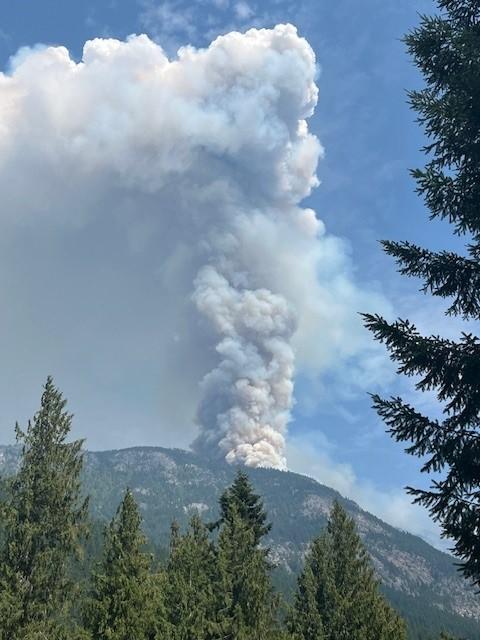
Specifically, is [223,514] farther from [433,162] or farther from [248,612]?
[433,162]

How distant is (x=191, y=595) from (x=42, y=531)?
8.21 meters

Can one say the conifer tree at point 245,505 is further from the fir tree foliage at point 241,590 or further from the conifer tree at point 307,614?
the conifer tree at point 307,614

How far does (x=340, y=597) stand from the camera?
32.8 meters

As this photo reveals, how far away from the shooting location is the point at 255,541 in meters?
33.1

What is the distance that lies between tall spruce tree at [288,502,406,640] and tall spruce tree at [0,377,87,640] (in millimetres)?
12504

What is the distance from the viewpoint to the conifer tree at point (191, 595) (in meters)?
25.9

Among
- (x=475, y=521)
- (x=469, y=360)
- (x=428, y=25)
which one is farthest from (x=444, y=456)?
(x=428, y=25)

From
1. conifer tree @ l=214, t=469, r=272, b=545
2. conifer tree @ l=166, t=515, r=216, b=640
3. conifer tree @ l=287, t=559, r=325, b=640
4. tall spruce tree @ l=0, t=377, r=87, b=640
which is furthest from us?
conifer tree @ l=214, t=469, r=272, b=545

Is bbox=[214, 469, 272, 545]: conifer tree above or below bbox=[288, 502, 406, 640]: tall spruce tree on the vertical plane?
above

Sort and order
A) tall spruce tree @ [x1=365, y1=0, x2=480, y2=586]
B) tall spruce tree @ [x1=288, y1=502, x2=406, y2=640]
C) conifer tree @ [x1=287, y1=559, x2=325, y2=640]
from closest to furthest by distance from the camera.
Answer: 1. tall spruce tree @ [x1=365, y1=0, x2=480, y2=586]
2. conifer tree @ [x1=287, y1=559, x2=325, y2=640]
3. tall spruce tree @ [x1=288, y1=502, x2=406, y2=640]

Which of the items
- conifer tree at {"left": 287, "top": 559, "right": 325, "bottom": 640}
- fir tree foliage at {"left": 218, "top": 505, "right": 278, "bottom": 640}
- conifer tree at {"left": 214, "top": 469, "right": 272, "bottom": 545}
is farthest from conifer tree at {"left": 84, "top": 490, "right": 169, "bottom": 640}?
conifer tree at {"left": 287, "top": 559, "right": 325, "bottom": 640}

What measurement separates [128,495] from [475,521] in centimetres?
2120

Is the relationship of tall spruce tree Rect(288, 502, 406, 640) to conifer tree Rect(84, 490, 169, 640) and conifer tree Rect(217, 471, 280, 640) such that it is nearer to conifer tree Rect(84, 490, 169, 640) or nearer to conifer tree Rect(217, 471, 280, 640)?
conifer tree Rect(217, 471, 280, 640)

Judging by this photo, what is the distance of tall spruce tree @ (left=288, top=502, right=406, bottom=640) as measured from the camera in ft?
102
